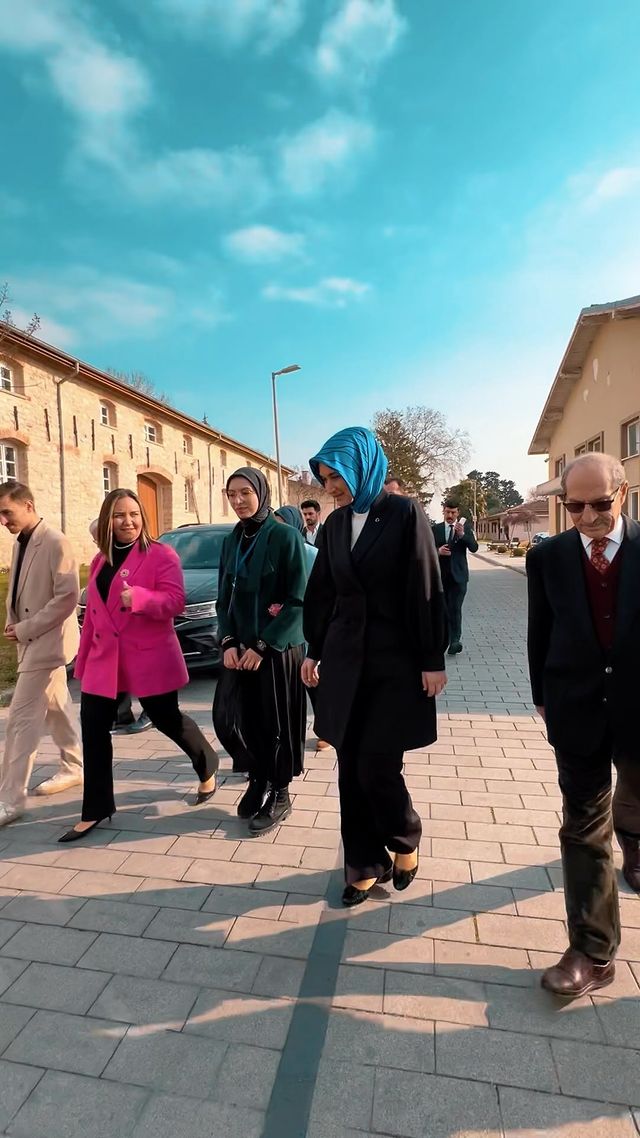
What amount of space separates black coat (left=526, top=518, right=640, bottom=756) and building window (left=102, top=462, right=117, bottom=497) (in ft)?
83.2

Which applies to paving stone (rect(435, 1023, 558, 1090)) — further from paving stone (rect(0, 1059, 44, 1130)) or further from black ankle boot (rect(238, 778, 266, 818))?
black ankle boot (rect(238, 778, 266, 818))

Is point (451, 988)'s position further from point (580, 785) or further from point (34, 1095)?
point (34, 1095)

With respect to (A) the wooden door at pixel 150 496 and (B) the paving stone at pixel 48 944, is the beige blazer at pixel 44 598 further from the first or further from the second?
(A) the wooden door at pixel 150 496

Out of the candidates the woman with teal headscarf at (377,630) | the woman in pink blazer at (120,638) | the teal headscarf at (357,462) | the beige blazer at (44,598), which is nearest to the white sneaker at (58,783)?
the woman in pink blazer at (120,638)

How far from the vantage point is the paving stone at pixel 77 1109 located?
1.72m

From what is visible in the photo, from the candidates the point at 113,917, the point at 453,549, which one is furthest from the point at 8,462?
the point at 113,917

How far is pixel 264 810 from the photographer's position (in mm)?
3498

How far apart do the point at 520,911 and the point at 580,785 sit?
87 centimetres

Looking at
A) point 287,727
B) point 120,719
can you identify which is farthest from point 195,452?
point 287,727

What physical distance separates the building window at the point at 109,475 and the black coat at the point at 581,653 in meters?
25.3

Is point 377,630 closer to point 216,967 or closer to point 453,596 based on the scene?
point 216,967

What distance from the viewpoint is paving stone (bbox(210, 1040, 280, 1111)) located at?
1.80 meters

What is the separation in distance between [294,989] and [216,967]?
34cm

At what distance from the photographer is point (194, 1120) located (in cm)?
174
